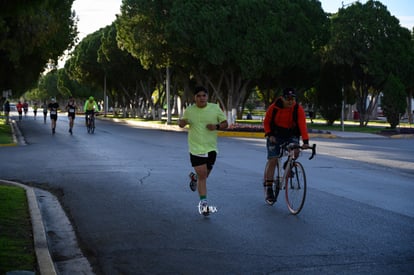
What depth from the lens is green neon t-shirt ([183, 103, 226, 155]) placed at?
834 centimetres

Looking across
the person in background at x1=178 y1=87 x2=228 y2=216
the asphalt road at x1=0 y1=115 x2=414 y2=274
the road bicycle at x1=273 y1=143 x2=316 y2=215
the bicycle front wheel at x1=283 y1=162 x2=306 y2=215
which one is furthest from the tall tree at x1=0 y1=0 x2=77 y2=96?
the bicycle front wheel at x1=283 y1=162 x2=306 y2=215

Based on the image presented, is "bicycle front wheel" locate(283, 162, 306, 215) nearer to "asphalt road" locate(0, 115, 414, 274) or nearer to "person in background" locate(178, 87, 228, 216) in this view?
"asphalt road" locate(0, 115, 414, 274)

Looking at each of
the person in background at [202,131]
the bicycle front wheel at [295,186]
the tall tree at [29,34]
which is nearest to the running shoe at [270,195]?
the bicycle front wheel at [295,186]

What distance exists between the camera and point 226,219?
26.9ft

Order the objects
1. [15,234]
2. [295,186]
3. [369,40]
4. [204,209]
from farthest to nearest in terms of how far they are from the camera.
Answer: [369,40] < [295,186] < [204,209] < [15,234]

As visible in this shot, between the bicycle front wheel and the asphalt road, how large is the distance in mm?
195

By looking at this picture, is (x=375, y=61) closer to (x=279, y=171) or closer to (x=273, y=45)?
(x=273, y=45)

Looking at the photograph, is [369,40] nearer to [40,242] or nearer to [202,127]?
[202,127]

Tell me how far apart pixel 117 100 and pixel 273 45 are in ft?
168

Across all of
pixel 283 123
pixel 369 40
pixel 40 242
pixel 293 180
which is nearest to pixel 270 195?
pixel 293 180

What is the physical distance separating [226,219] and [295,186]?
3.76 ft

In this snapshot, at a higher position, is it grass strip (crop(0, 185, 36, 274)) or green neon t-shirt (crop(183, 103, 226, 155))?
green neon t-shirt (crop(183, 103, 226, 155))

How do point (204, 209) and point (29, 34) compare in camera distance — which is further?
point (29, 34)

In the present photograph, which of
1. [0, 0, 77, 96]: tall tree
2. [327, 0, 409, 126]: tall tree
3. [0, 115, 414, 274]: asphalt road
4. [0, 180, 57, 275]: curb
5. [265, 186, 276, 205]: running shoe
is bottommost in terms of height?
[0, 115, 414, 274]: asphalt road
